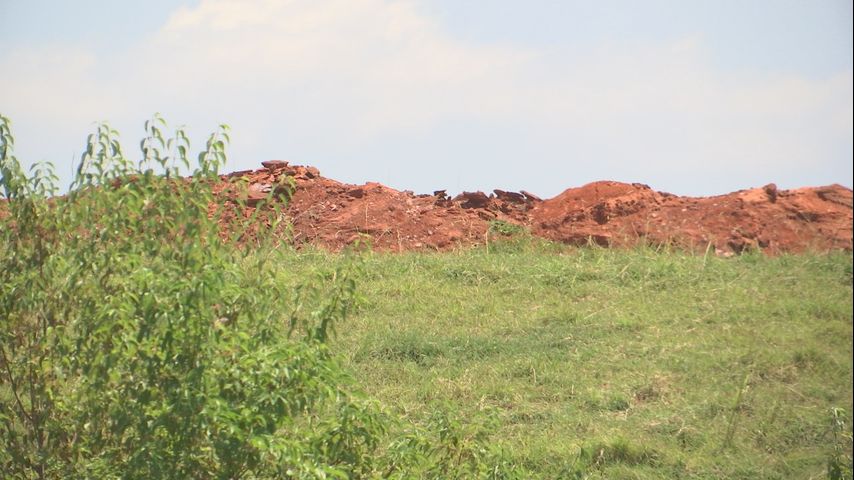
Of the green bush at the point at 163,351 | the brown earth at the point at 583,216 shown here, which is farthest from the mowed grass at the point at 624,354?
the green bush at the point at 163,351

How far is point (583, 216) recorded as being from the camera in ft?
41.9

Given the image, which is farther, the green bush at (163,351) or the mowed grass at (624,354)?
the mowed grass at (624,354)

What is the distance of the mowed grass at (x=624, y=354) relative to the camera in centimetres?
680

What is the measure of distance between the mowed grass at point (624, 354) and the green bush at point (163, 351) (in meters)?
1.23

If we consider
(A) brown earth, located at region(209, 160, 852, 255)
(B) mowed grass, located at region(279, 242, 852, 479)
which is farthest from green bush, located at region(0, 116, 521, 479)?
(A) brown earth, located at region(209, 160, 852, 255)

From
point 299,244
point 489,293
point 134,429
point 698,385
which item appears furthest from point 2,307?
point 299,244

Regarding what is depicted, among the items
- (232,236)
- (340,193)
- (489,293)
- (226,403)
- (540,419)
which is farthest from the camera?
(340,193)

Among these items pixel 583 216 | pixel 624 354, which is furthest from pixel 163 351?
pixel 583 216

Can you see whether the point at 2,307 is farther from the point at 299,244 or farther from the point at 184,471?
the point at 299,244

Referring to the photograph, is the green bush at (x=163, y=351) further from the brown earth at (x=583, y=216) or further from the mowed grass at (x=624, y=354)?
the brown earth at (x=583, y=216)

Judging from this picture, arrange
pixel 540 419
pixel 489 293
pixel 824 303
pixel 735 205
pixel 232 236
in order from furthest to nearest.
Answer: pixel 735 205 < pixel 489 293 < pixel 824 303 < pixel 540 419 < pixel 232 236

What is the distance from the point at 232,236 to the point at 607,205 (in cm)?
852

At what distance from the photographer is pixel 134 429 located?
4.54 m

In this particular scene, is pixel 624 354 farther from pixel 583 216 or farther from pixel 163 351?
pixel 163 351
